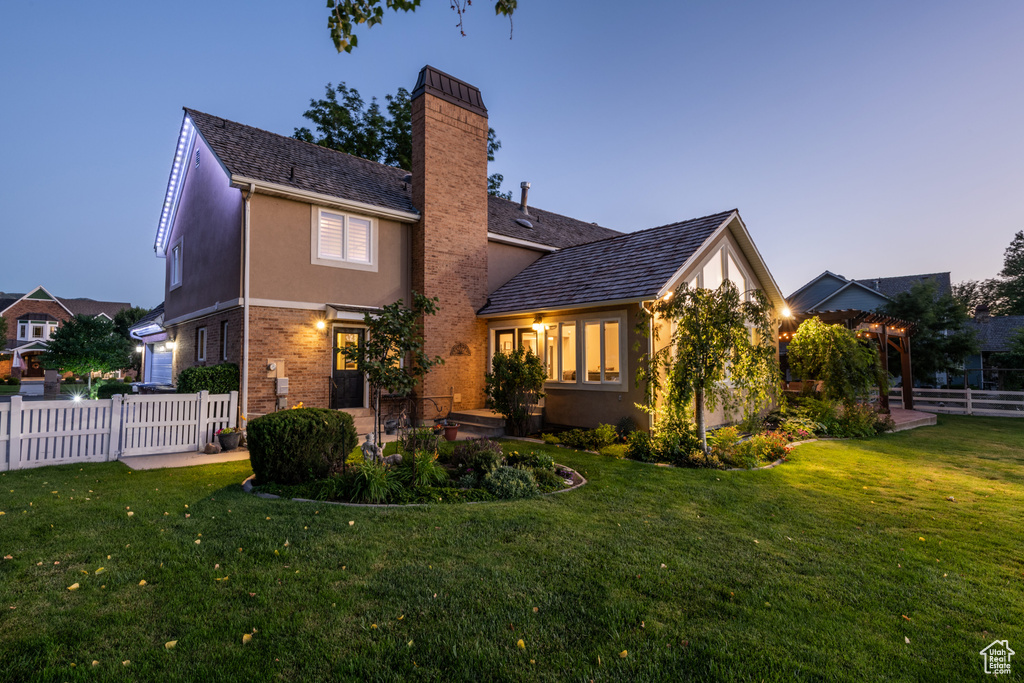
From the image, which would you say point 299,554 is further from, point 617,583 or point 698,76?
point 698,76

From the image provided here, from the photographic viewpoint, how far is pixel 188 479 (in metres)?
6.77

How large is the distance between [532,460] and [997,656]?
5.26m

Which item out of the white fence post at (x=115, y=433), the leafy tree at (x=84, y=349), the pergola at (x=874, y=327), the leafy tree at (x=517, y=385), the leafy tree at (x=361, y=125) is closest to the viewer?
the white fence post at (x=115, y=433)

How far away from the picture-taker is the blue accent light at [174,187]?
14.0 m

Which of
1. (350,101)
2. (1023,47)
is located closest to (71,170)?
(350,101)

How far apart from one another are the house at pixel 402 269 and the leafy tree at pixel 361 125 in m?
8.96

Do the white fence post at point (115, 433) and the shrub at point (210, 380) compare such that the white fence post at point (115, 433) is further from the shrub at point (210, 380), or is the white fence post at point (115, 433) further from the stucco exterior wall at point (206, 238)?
the stucco exterior wall at point (206, 238)

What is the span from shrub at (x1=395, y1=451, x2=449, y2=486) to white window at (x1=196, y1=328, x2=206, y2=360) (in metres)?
9.91

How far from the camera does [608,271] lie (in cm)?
1170

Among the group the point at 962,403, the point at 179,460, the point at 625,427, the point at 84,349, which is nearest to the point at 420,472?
Result: the point at 179,460

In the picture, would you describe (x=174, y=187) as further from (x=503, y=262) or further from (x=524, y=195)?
(x=524, y=195)

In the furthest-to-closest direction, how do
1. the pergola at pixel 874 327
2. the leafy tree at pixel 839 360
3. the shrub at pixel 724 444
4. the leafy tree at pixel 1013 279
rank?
the leafy tree at pixel 1013 279 → the pergola at pixel 874 327 → the leafy tree at pixel 839 360 → the shrub at pixel 724 444

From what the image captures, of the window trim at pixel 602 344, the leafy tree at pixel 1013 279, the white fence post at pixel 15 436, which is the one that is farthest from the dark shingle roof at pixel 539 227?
the leafy tree at pixel 1013 279

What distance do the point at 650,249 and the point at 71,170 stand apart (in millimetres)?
121381
